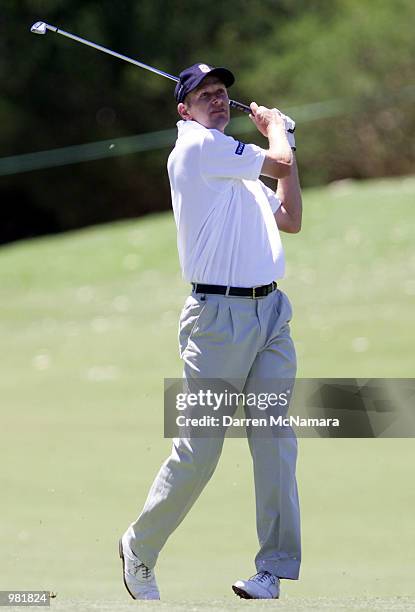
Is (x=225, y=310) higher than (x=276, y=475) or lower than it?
higher

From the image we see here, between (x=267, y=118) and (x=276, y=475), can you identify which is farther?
(x=267, y=118)

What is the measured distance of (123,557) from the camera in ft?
→ 16.4

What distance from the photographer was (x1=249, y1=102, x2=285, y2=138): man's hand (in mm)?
5001

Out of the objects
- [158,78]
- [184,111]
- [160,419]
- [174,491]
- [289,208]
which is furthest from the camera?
[158,78]

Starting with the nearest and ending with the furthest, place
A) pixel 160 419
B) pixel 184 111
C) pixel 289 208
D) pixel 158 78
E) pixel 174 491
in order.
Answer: pixel 174 491, pixel 184 111, pixel 289 208, pixel 160 419, pixel 158 78

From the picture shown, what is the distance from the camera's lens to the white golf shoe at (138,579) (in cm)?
486

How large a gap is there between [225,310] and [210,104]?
27.9 inches

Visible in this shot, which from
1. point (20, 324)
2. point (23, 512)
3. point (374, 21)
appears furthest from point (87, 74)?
point (23, 512)

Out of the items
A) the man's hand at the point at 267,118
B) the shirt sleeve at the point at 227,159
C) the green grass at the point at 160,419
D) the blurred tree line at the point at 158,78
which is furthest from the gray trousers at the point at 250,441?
the blurred tree line at the point at 158,78

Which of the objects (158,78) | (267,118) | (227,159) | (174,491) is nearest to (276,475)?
(174,491)

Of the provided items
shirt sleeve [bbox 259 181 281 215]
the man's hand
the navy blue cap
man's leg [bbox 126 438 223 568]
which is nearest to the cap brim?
the navy blue cap

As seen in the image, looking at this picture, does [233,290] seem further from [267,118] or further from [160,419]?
[160,419]

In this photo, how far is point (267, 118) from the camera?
5.04 m

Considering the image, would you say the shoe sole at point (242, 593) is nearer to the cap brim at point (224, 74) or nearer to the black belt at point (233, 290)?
the black belt at point (233, 290)
